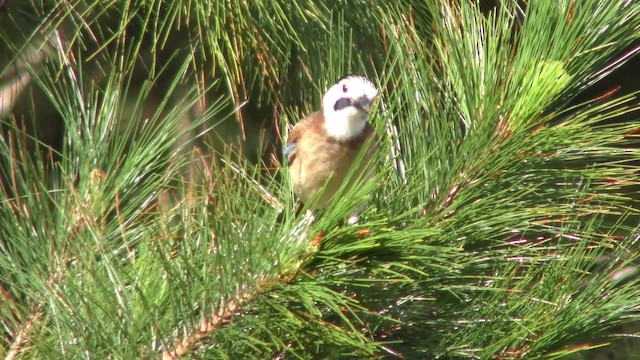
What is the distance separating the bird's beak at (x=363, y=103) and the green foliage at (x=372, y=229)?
0.12 m

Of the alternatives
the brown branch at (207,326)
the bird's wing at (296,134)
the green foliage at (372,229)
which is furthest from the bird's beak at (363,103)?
the brown branch at (207,326)

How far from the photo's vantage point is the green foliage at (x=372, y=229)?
4.64ft

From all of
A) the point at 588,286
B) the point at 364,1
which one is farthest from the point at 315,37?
the point at 588,286

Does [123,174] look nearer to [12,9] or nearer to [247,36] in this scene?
[247,36]

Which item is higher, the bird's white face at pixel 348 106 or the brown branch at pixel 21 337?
the bird's white face at pixel 348 106

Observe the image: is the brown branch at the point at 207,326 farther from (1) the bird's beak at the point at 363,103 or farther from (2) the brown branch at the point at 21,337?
(1) the bird's beak at the point at 363,103

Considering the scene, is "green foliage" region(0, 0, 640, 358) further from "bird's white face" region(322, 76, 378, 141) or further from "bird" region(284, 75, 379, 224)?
"bird" region(284, 75, 379, 224)

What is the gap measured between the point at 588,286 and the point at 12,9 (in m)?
1.56

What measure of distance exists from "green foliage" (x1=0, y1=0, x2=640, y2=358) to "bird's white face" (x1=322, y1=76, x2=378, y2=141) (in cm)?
9

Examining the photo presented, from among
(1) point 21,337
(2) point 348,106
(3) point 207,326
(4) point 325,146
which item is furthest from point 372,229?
(4) point 325,146

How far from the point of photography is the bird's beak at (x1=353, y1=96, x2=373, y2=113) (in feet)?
7.16

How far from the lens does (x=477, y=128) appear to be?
1.74 m

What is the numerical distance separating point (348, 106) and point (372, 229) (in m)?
0.96

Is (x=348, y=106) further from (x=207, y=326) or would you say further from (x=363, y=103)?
(x=207, y=326)
